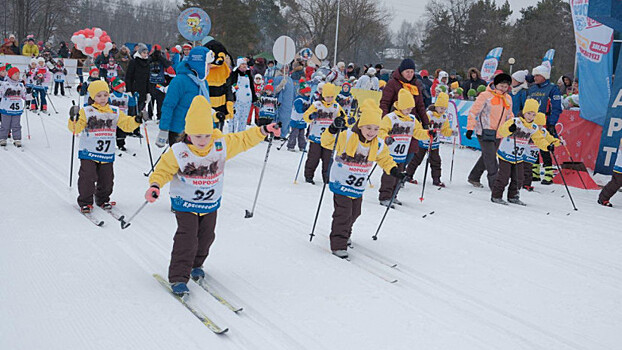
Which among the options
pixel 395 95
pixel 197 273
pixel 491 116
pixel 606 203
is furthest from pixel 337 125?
pixel 606 203

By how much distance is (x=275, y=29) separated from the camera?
52438mm

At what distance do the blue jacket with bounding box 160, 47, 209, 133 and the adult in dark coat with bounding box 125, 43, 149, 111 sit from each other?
663 centimetres

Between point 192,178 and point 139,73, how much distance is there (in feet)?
31.2

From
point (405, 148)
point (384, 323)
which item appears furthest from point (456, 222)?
point (384, 323)

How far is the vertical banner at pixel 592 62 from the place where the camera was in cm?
1159

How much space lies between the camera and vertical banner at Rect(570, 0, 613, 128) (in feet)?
38.0

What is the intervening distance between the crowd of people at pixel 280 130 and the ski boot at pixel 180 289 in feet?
0.04

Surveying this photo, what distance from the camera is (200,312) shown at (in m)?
4.17

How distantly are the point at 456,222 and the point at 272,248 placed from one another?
117 inches

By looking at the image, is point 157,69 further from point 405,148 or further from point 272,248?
point 272,248

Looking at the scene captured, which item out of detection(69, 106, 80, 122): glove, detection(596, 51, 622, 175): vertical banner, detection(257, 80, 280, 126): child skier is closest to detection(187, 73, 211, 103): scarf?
detection(69, 106, 80, 122): glove

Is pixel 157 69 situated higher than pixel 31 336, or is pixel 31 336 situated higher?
pixel 157 69

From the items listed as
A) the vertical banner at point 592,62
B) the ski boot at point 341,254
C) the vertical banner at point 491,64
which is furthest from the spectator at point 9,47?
the ski boot at point 341,254

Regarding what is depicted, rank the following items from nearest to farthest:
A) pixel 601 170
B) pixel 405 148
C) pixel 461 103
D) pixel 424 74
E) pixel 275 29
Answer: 1. pixel 405 148
2. pixel 601 170
3. pixel 461 103
4. pixel 424 74
5. pixel 275 29
